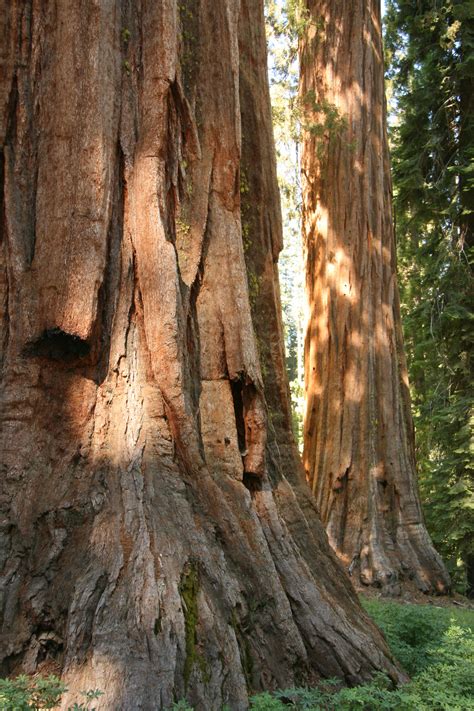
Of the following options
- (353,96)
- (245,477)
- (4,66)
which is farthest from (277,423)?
(353,96)

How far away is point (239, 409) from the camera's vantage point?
5.06 m

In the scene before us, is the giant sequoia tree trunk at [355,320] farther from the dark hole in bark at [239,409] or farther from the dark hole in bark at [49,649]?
the dark hole in bark at [49,649]

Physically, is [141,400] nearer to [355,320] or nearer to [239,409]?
[239,409]

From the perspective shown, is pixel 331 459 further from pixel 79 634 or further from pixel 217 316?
pixel 79 634

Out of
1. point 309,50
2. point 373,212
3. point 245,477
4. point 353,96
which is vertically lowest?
point 245,477

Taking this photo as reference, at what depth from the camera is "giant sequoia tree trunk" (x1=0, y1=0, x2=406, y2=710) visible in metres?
3.82

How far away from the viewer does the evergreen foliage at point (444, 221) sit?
12.2 meters

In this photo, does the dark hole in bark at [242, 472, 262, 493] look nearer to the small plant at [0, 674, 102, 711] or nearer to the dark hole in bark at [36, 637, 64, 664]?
the dark hole in bark at [36, 637, 64, 664]

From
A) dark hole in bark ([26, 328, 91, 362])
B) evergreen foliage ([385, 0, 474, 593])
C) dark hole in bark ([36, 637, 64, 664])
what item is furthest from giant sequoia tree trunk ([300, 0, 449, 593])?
dark hole in bark ([36, 637, 64, 664])

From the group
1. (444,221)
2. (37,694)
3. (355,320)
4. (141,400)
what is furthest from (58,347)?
(444,221)

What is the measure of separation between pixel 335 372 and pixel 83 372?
24.5ft

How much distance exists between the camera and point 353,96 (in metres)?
12.4

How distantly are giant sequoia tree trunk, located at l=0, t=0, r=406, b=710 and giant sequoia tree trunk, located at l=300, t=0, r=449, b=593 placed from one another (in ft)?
18.9

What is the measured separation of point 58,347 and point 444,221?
11.1m
